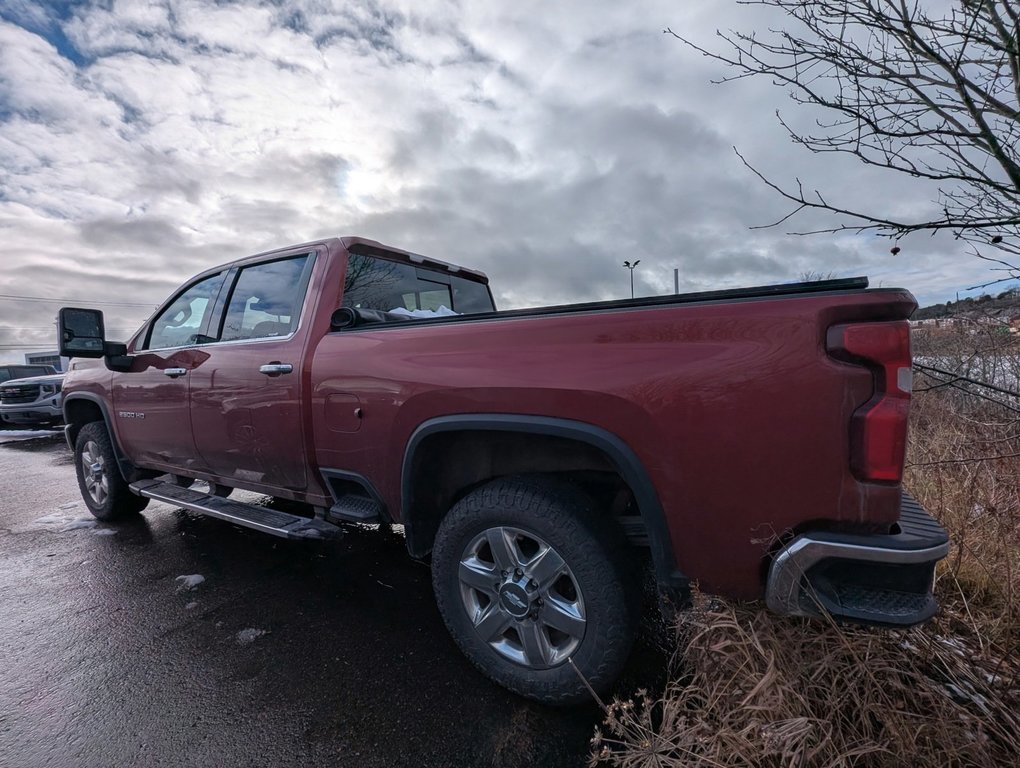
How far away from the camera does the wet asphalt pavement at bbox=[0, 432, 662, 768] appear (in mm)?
1899

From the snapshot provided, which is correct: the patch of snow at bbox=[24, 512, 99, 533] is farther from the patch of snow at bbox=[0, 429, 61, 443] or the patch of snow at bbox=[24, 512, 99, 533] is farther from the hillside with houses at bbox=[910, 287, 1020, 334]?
the patch of snow at bbox=[0, 429, 61, 443]

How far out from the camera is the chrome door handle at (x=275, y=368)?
2.78m

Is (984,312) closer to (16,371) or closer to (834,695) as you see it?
(834,695)

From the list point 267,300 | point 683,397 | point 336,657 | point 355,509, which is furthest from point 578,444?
point 267,300

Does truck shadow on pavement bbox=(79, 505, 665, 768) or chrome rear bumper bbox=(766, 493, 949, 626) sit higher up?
chrome rear bumper bbox=(766, 493, 949, 626)

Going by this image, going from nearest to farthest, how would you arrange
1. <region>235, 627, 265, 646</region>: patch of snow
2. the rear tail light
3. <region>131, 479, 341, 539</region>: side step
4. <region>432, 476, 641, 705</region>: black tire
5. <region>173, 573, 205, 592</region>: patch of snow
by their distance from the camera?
the rear tail light < <region>432, 476, 641, 705</region>: black tire < <region>235, 627, 265, 646</region>: patch of snow < <region>131, 479, 341, 539</region>: side step < <region>173, 573, 205, 592</region>: patch of snow

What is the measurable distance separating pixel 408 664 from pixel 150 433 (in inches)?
115

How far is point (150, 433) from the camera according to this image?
3.88 metres

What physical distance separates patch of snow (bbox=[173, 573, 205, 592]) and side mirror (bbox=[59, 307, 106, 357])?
1873 millimetres

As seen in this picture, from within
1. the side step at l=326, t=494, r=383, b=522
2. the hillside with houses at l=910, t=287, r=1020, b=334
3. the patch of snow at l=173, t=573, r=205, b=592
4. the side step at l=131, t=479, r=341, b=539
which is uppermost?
the hillside with houses at l=910, t=287, r=1020, b=334

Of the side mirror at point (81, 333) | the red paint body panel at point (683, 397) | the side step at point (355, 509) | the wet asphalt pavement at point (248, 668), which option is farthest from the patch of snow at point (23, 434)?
the red paint body panel at point (683, 397)

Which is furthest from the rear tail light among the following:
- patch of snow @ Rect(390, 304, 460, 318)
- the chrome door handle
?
the chrome door handle

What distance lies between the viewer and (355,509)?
8.68 ft

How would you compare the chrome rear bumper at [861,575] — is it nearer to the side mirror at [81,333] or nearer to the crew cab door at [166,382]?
the crew cab door at [166,382]
